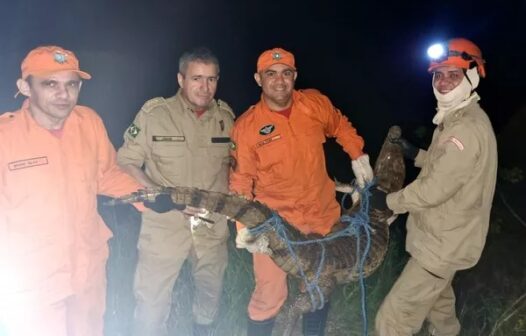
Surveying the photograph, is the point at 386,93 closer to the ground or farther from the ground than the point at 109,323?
farther from the ground

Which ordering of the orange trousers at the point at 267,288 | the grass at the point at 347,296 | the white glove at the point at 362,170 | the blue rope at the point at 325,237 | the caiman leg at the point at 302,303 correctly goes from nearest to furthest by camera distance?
the blue rope at the point at 325,237 < the caiman leg at the point at 302,303 < the orange trousers at the point at 267,288 < the white glove at the point at 362,170 < the grass at the point at 347,296

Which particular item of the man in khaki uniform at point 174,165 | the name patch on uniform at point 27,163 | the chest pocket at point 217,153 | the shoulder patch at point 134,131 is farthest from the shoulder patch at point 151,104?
the name patch on uniform at point 27,163

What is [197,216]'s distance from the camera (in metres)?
3.09

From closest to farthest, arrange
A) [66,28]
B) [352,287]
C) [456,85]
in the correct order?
1. [456,85]
2. [352,287]
3. [66,28]

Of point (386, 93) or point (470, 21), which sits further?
point (386, 93)

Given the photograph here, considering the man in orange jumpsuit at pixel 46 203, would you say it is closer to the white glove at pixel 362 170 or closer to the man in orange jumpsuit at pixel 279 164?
the man in orange jumpsuit at pixel 279 164

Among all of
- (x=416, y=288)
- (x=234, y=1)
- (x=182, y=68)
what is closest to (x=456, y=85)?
(x=416, y=288)

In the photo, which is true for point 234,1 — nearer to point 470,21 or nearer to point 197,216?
point 470,21

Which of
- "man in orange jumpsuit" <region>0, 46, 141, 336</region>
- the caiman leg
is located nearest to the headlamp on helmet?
the caiman leg

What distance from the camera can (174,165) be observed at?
10.9ft

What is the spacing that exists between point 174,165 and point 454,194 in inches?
72.7

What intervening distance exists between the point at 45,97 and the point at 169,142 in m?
0.90

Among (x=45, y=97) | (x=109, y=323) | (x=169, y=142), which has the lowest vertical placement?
(x=109, y=323)

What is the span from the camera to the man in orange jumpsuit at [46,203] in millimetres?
2572
